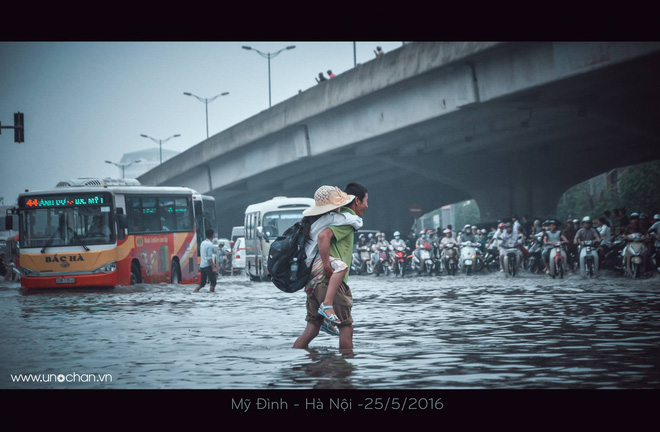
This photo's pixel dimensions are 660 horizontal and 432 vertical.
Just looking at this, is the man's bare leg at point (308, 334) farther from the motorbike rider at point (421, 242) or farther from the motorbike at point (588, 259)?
the motorbike rider at point (421, 242)

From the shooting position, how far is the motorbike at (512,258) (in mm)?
27766

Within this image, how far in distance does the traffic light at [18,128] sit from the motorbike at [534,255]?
45.1 ft

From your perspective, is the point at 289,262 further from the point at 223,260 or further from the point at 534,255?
the point at 223,260

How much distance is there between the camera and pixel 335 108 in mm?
34406

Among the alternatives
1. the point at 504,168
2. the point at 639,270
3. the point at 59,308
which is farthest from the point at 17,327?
the point at 504,168

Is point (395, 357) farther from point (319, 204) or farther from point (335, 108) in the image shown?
point (335, 108)

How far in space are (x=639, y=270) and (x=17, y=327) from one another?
46.2 ft

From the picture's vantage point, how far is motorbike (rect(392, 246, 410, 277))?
34.2 m

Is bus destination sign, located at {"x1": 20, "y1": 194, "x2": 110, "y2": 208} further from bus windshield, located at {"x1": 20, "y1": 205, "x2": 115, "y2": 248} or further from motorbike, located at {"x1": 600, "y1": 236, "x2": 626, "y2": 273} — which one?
motorbike, located at {"x1": 600, "y1": 236, "x2": 626, "y2": 273}

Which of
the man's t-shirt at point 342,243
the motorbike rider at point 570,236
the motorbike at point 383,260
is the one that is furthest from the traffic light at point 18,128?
the man's t-shirt at point 342,243

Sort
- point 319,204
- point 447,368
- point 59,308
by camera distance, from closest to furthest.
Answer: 1. point 447,368
2. point 319,204
3. point 59,308

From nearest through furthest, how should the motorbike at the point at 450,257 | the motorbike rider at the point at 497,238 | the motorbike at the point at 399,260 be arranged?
1. the motorbike rider at the point at 497,238
2. the motorbike at the point at 450,257
3. the motorbike at the point at 399,260

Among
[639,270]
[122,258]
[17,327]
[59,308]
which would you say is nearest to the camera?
[17,327]
